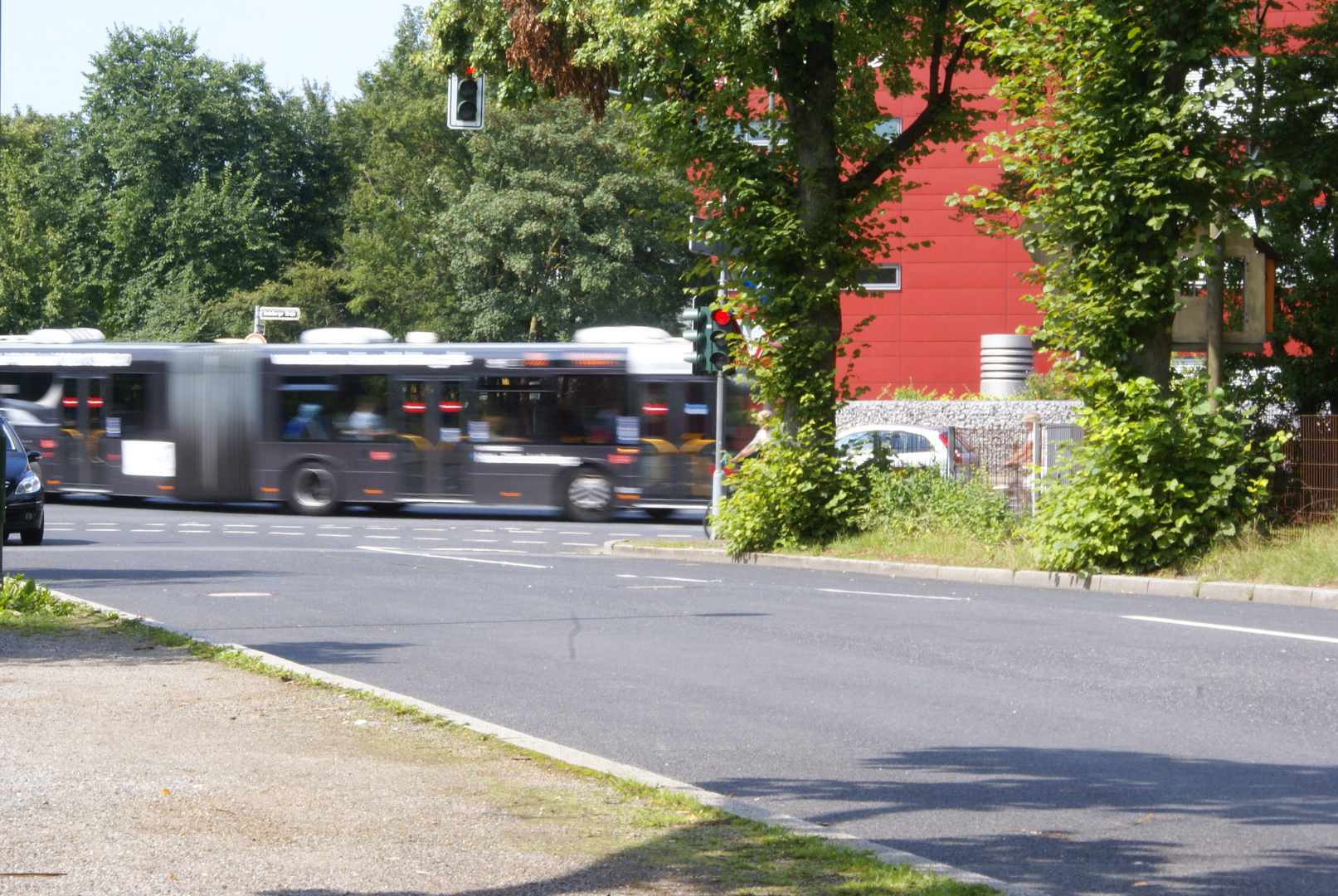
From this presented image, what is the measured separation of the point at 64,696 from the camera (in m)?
7.63

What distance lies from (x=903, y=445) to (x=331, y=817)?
58.4 feet

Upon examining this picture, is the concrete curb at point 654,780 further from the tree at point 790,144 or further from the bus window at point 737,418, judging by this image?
the bus window at point 737,418

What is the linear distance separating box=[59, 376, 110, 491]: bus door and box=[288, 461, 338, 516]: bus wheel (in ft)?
13.2

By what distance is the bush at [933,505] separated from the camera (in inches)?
686

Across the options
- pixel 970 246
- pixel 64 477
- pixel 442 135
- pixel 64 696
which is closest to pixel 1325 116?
pixel 64 696

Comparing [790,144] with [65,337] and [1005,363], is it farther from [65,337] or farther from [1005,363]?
[1005,363]

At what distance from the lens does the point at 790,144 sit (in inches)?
716

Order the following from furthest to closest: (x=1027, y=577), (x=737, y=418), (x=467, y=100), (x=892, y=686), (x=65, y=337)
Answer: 1. (x=65, y=337)
2. (x=737, y=418)
3. (x=467, y=100)
4. (x=1027, y=577)
5. (x=892, y=686)

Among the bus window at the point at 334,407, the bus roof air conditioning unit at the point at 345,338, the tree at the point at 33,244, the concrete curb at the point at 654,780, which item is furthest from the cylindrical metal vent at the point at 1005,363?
the tree at the point at 33,244

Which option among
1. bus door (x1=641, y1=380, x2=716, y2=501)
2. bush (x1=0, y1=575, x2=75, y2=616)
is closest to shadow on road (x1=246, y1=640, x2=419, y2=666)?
bush (x1=0, y1=575, x2=75, y2=616)

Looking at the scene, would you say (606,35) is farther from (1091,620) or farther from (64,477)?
(64,477)

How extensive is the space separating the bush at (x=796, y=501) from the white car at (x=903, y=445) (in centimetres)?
41

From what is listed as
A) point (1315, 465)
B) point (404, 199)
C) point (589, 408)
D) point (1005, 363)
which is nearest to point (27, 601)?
point (1315, 465)

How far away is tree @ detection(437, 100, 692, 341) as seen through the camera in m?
46.9
